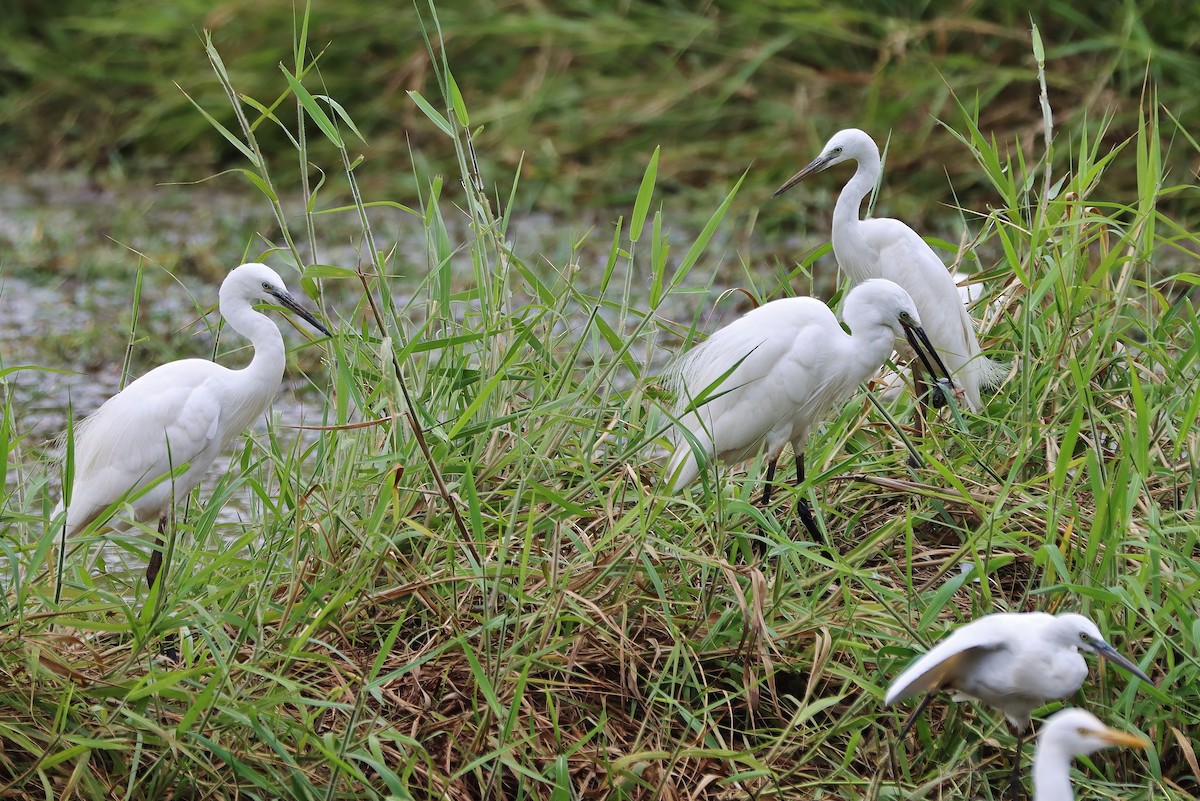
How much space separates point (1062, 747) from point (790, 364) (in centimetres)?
118

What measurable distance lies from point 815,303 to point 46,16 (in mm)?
6923

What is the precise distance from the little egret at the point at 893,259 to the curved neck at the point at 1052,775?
4.83ft

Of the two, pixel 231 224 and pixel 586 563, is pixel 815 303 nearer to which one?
pixel 586 563

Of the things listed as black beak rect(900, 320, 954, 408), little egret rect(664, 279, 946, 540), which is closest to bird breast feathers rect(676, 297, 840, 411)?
little egret rect(664, 279, 946, 540)

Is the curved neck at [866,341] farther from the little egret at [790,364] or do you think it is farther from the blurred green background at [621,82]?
the blurred green background at [621,82]

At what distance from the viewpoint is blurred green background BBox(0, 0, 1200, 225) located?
6.67m

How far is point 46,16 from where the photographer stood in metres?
8.69

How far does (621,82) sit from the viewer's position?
7.41 meters

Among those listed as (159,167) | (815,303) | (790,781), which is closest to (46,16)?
(159,167)

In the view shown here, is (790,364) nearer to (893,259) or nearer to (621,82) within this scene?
(893,259)

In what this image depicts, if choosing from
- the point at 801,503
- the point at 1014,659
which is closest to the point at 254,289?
the point at 801,503

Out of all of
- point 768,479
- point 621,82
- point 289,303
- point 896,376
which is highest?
point 289,303

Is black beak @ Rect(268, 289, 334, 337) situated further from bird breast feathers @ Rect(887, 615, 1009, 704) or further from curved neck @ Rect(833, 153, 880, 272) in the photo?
bird breast feathers @ Rect(887, 615, 1009, 704)

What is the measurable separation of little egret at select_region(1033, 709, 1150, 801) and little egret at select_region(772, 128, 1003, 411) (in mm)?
1456
